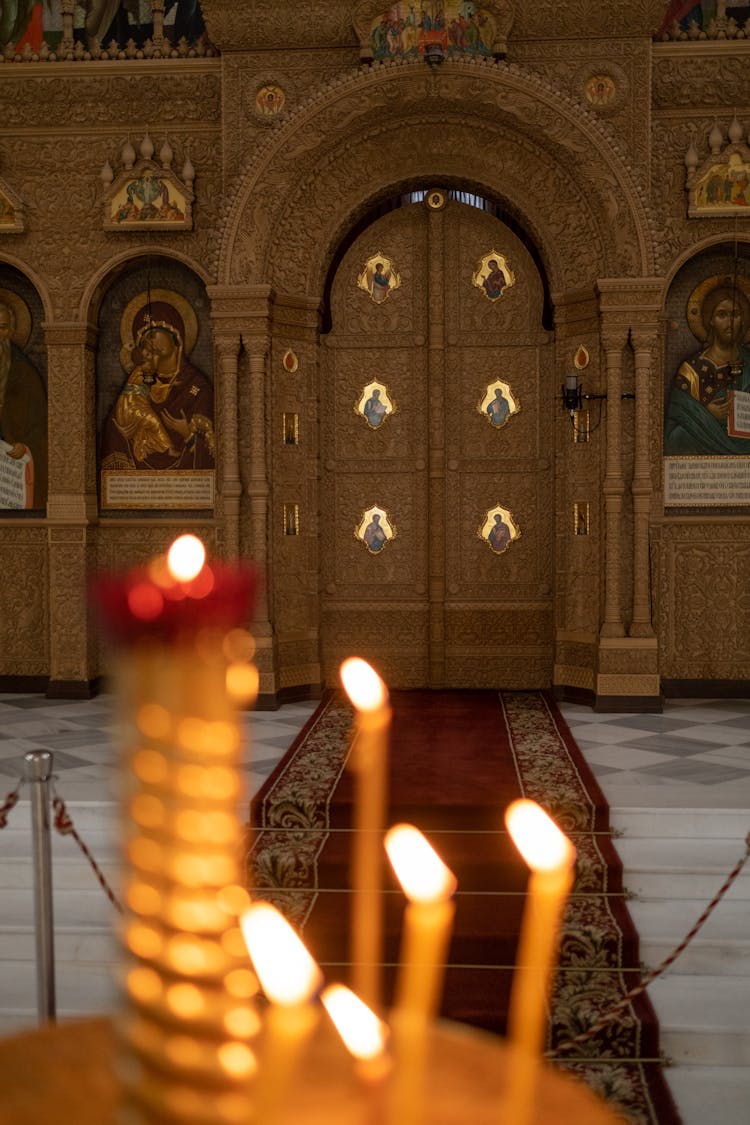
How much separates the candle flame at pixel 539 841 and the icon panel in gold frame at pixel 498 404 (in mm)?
7285

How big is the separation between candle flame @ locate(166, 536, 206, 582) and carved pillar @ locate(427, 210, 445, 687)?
7.24 meters

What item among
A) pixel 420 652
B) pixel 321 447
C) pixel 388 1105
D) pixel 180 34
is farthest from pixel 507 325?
pixel 388 1105

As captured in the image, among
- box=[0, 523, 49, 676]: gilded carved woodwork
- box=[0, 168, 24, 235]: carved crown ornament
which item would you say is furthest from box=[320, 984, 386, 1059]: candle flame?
box=[0, 168, 24, 235]: carved crown ornament

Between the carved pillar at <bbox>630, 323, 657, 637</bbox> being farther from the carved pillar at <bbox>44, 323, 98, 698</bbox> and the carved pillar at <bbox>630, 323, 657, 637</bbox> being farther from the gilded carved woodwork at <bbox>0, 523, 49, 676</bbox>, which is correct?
the gilded carved woodwork at <bbox>0, 523, 49, 676</bbox>

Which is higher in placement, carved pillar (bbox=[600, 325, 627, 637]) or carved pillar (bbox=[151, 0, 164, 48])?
carved pillar (bbox=[151, 0, 164, 48])

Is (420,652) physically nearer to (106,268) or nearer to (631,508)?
(631,508)

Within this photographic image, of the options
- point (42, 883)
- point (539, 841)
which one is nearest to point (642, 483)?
point (42, 883)

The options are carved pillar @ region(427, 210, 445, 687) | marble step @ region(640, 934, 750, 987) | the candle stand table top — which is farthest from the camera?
carved pillar @ region(427, 210, 445, 687)

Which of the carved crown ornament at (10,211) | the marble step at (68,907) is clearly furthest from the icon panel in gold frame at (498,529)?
the marble step at (68,907)

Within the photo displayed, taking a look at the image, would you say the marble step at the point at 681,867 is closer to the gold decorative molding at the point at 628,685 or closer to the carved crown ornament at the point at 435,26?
the gold decorative molding at the point at 628,685

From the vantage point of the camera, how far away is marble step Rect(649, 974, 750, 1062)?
349 centimetres

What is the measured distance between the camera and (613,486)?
24.0ft

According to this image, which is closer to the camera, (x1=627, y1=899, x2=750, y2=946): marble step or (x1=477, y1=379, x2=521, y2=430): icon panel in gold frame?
(x1=627, y1=899, x2=750, y2=946): marble step

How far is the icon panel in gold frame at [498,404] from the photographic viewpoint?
8.02 m
